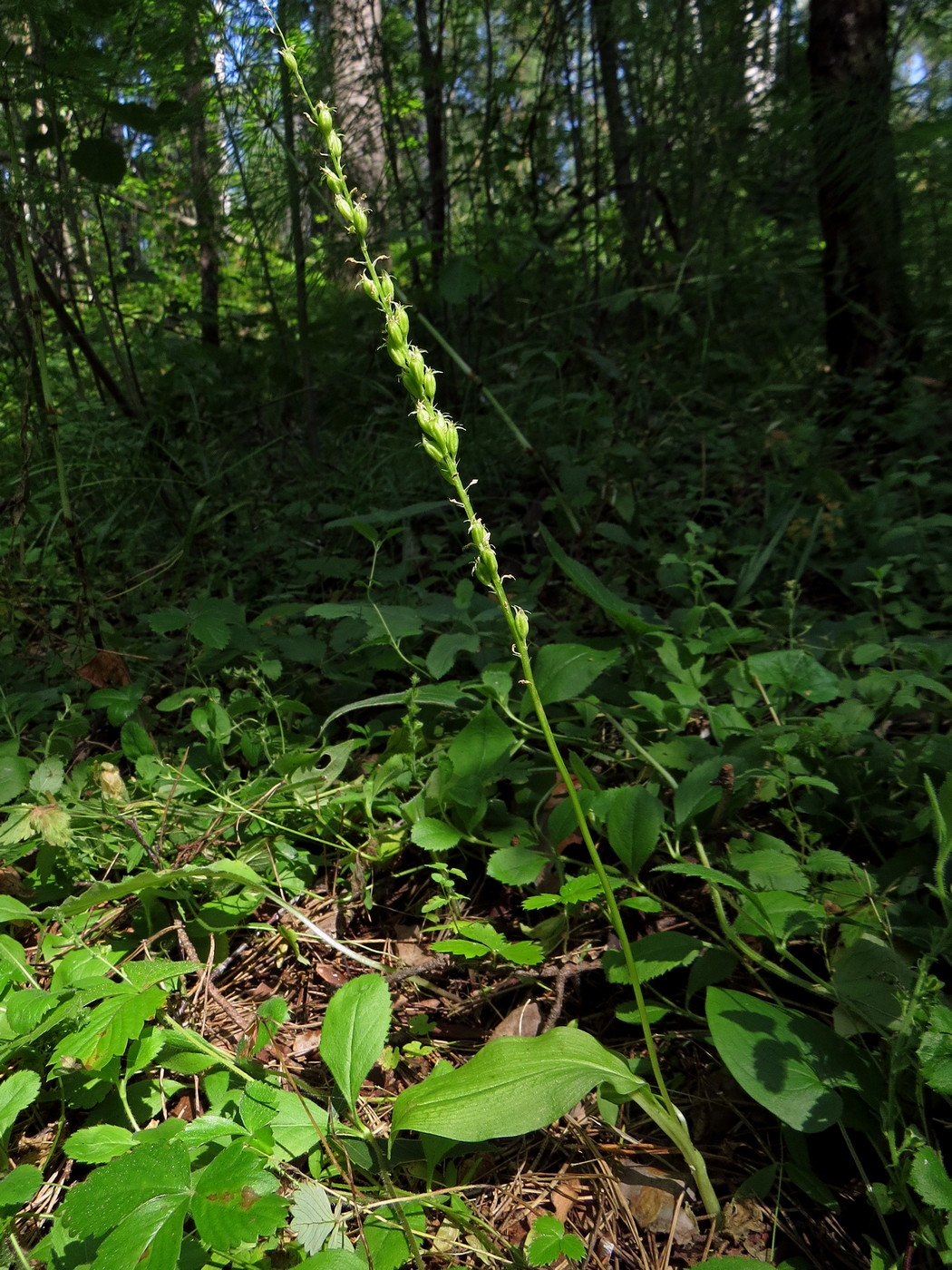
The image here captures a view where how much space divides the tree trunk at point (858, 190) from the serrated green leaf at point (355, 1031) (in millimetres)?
3160

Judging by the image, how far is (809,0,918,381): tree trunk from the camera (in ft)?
10.2

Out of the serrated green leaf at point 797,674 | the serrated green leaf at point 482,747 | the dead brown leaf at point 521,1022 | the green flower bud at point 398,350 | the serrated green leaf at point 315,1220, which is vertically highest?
the green flower bud at point 398,350

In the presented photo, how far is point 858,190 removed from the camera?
10.6 feet

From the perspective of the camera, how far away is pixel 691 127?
11.9 ft

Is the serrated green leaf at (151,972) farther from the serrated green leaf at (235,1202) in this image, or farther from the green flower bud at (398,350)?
the green flower bud at (398,350)

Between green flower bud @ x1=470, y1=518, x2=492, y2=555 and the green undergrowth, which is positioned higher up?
green flower bud @ x1=470, y1=518, x2=492, y2=555

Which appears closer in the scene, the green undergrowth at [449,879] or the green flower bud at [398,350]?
the green flower bud at [398,350]

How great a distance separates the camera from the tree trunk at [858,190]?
3123 mm

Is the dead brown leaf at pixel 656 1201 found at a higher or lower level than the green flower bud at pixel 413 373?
lower

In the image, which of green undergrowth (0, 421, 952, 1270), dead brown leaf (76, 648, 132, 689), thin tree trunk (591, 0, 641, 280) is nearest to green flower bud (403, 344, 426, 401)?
green undergrowth (0, 421, 952, 1270)

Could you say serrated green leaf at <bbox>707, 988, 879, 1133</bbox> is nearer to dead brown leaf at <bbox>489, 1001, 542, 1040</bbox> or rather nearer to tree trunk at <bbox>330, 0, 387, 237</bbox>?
dead brown leaf at <bbox>489, 1001, 542, 1040</bbox>

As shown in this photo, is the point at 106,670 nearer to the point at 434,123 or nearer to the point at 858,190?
the point at 434,123

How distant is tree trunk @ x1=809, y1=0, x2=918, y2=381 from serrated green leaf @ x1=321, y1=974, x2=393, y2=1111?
10.4 ft

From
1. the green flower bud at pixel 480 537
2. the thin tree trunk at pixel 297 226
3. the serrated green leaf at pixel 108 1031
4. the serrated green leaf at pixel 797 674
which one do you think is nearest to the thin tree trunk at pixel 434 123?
the thin tree trunk at pixel 297 226
